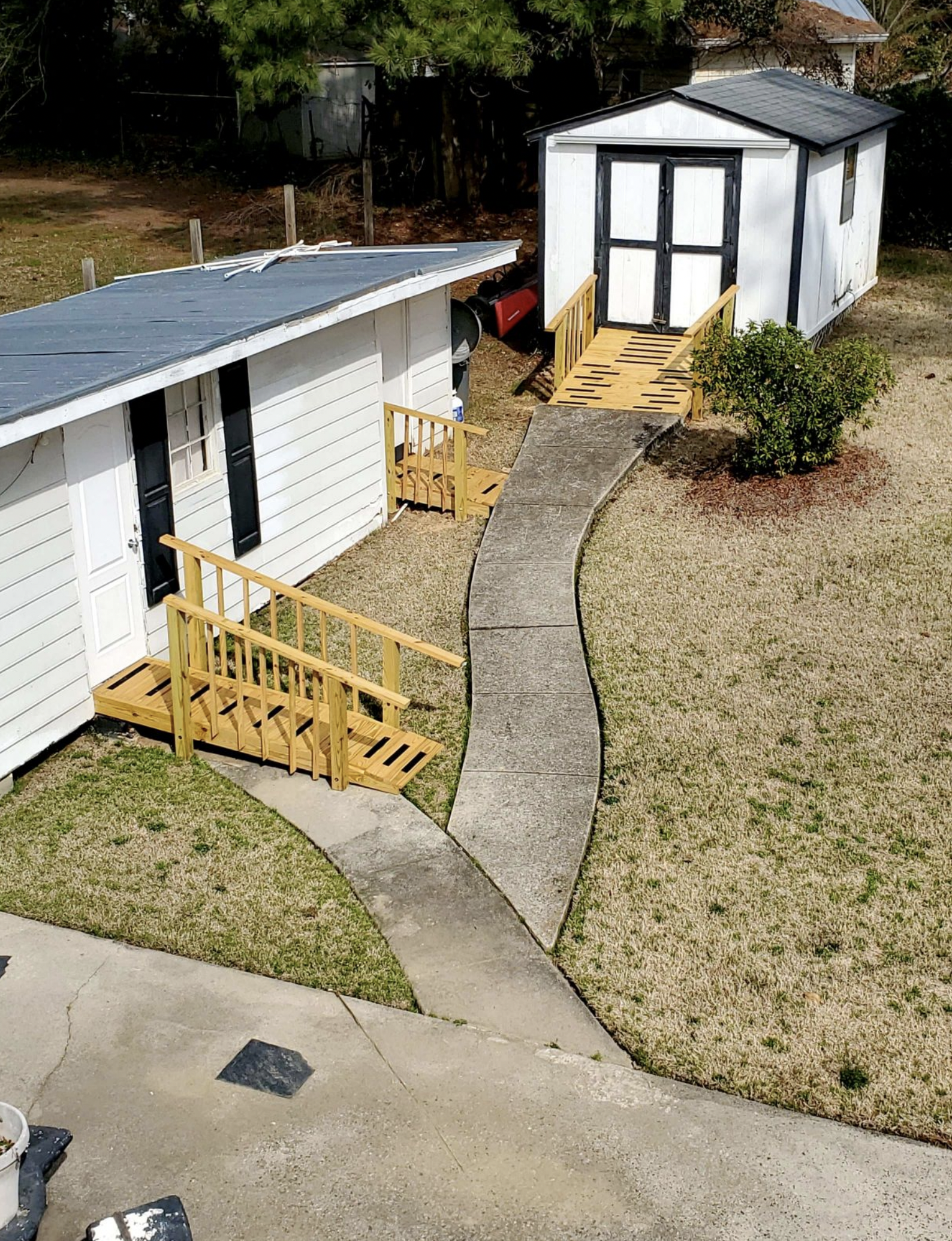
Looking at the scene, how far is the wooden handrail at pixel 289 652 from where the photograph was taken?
8.70 m

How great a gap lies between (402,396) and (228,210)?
1370 cm

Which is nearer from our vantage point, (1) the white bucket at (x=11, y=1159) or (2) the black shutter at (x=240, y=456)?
(1) the white bucket at (x=11, y=1159)

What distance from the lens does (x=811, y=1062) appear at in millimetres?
6652

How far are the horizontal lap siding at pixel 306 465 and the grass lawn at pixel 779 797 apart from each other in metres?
2.25

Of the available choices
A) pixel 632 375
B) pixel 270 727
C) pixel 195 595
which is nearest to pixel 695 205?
pixel 632 375

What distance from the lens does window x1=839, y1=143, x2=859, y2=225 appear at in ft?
60.0

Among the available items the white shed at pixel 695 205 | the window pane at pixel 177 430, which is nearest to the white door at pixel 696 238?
the white shed at pixel 695 205

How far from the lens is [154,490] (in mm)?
9938

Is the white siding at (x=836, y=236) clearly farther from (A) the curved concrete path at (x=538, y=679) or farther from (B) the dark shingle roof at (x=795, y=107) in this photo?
(A) the curved concrete path at (x=538, y=679)

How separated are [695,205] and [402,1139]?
1314cm

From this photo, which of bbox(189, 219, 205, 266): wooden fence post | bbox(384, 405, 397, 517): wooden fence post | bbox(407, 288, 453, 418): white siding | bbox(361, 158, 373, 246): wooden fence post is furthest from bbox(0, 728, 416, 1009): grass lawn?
bbox(361, 158, 373, 246): wooden fence post

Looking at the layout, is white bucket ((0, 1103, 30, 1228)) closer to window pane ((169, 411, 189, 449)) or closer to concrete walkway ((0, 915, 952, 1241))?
concrete walkway ((0, 915, 952, 1241))

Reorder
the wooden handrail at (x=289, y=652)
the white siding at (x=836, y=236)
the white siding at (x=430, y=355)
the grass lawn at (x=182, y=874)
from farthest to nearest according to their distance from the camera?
the white siding at (x=836, y=236) < the white siding at (x=430, y=355) < the wooden handrail at (x=289, y=652) < the grass lawn at (x=182, y=874)

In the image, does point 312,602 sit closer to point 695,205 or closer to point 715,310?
point 715,310
